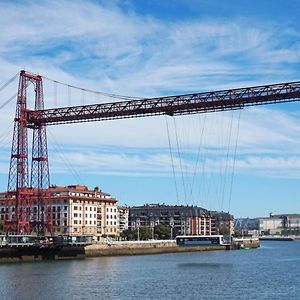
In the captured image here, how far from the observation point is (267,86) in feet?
143

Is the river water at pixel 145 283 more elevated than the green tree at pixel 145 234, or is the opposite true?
the green tree at pixel 145 234

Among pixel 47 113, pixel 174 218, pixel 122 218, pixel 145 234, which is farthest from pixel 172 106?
pixel 174 218

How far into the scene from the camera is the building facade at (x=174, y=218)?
136 m

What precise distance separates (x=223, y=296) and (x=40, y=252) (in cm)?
2801

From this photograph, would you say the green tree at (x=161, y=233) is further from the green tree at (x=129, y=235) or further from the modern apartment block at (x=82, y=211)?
the modern apartment block at (x=82, y=211)

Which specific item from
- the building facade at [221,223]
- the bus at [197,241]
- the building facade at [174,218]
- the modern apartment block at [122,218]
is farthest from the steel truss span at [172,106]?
the building facade at [221,223]

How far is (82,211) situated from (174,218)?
53.0 metres

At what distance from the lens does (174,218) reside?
138000 millimetres

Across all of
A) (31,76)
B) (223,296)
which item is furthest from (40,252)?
(223,296)

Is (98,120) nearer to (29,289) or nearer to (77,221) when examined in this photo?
(29,289)

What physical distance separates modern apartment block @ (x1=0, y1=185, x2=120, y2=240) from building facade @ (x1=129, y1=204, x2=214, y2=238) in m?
41.6

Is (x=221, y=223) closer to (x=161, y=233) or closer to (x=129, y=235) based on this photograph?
(x=161, y=233)

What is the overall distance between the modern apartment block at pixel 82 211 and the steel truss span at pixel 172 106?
106 ft

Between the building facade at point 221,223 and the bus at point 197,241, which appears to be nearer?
the bus at point 197,241
